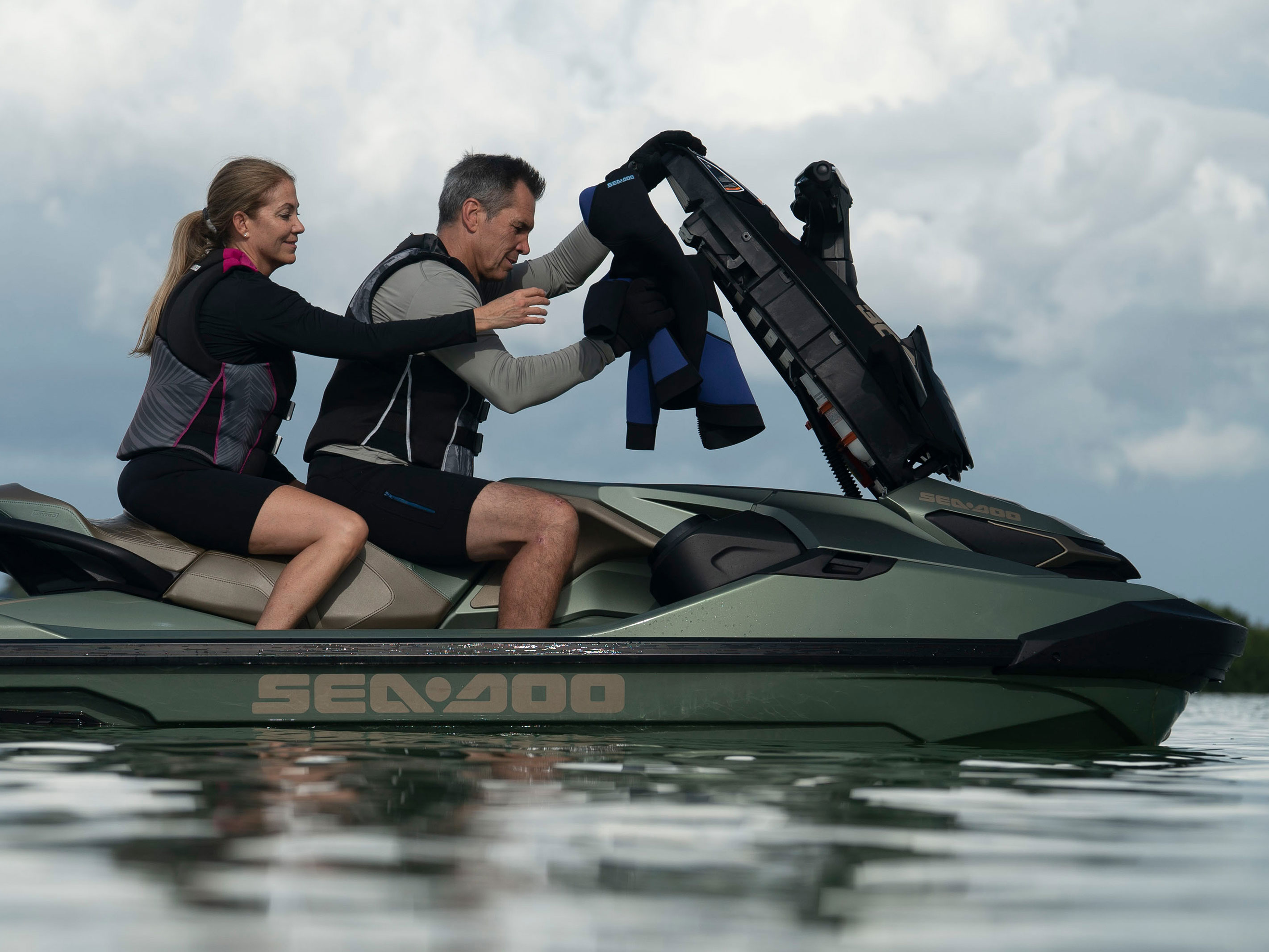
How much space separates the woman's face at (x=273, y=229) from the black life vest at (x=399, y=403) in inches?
10.1

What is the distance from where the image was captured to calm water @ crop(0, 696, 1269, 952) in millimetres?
1271

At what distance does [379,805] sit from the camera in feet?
6.43

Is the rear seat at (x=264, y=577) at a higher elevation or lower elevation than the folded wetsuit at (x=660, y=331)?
lower

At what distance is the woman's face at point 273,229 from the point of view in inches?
134

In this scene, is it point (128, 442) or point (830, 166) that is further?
point (830, 166)

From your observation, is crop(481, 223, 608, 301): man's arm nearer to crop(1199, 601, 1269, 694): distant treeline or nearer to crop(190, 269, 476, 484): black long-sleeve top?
crop(190, 269, 476, 484): black long-sleeve top

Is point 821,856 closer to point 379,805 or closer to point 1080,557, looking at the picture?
point 379,805

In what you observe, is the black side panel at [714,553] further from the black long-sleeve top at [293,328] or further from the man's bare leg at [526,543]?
the black long-sleeve top at [293,328]

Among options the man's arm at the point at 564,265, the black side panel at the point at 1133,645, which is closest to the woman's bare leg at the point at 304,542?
the man's arm at the point at 564,265

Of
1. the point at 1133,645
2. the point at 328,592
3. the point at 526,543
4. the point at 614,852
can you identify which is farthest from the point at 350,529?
the point at 1133,645

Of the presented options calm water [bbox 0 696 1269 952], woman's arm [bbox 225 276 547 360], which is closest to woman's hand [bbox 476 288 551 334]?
woman's arm [bbox 225 276 547 360]

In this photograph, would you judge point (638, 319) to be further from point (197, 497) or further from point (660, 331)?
point (197, 497)

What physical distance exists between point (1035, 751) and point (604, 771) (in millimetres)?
1358

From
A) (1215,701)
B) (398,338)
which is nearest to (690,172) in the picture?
(398,338)
